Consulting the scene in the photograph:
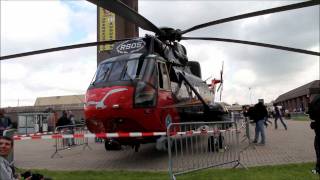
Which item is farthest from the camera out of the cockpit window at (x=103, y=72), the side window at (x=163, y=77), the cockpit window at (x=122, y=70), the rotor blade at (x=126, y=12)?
the side window at (x=163, y=77)

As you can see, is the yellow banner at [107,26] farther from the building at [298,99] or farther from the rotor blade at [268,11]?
the building at [298,99]

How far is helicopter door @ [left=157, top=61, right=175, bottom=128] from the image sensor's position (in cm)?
1004

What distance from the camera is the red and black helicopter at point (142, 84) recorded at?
913cm

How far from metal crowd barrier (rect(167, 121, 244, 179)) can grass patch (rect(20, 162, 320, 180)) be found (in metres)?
0.26

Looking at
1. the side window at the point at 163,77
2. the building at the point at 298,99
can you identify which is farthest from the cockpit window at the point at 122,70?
the building at the point at 298,99

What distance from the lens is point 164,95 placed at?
1027 cm

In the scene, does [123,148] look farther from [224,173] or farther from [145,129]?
[224,173]

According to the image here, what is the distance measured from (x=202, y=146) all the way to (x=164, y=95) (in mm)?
2359

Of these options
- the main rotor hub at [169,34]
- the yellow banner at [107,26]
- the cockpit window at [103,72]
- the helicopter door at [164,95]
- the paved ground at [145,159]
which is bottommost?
the paved ground at [145,159]

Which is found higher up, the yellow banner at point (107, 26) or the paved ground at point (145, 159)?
the yellow banner at point (107, 26)

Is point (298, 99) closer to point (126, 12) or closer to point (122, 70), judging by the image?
point (122, 70)

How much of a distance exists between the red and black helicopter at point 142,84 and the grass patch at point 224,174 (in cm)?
149

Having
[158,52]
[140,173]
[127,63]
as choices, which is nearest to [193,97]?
[158,52]

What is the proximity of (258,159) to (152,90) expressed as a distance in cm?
350
